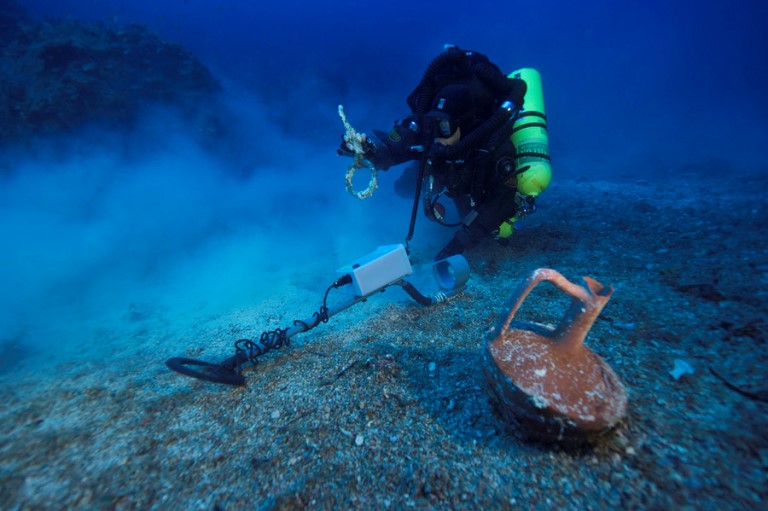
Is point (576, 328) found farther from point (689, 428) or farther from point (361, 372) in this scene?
point (361, 372)

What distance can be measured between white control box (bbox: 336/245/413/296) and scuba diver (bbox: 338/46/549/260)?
1253 mm

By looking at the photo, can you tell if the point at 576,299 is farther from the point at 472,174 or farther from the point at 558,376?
the point at 472,174

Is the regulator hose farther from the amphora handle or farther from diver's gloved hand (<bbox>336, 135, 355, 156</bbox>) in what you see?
the amphora handle

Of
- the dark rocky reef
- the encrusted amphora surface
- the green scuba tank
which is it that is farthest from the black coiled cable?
the dark rocky reef

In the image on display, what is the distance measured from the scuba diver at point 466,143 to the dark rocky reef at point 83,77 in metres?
13.1

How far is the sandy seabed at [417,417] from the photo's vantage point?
1.46m

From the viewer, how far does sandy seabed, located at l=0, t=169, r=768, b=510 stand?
4.81ft

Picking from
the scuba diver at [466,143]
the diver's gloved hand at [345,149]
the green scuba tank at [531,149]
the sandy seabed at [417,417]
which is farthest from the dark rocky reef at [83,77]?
the green scuba tank at [531,149]

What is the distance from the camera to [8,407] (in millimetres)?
2512

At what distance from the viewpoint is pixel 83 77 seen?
10.9 meters

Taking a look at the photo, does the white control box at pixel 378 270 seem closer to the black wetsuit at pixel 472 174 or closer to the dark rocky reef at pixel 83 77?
the black wetsuit at pixel 472 174

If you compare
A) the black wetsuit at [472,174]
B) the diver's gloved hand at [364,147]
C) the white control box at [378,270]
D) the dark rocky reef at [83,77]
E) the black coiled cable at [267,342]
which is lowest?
the black coiled cable at [267,342]

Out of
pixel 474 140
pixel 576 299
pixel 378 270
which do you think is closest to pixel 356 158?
pixel 474 140

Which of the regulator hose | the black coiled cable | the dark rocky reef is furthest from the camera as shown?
the dark rocky reef
